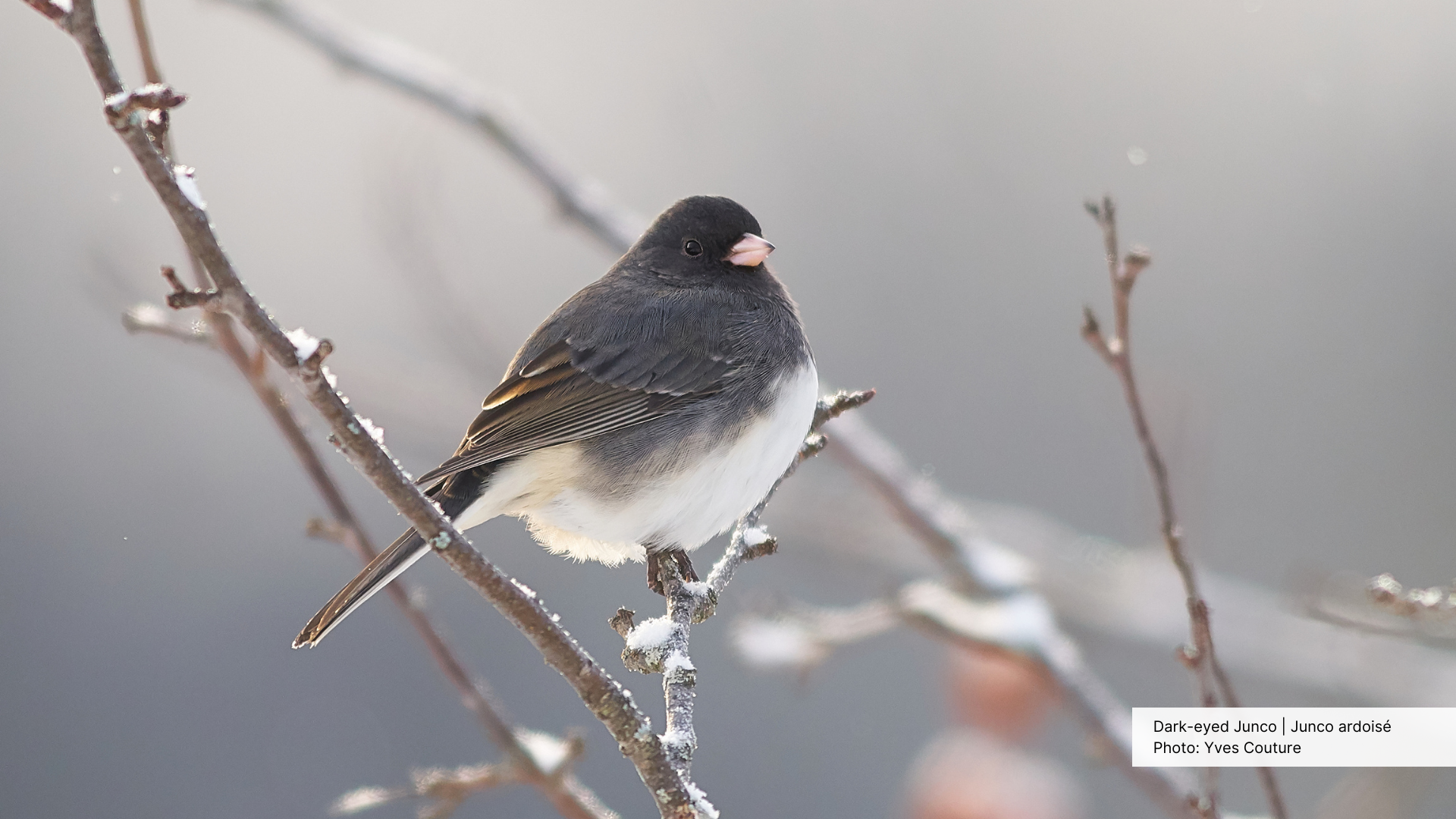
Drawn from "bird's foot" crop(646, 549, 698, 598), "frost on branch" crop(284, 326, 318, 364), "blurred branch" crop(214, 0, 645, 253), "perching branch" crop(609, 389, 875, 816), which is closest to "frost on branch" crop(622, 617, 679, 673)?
"perching branch" crop(609, 389, 875, 816)

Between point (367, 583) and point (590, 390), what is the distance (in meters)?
0.72

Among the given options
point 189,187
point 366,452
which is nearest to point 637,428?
point 366,452

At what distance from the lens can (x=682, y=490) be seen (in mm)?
2129

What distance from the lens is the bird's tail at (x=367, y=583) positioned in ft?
5.00

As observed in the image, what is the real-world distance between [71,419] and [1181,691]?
8.67 meters

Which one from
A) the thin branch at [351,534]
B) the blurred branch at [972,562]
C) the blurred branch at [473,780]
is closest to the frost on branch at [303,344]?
the thin branch at [351,534]

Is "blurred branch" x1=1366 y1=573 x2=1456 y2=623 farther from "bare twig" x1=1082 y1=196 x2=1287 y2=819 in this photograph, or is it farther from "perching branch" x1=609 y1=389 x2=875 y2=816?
"perching branch" x1=609 y1=389 x2=875 y2=816

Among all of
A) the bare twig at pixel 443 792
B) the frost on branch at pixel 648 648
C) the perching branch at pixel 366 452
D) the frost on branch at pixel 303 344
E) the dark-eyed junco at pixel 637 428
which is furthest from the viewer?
the dark-eyed junco at pixel 637 428

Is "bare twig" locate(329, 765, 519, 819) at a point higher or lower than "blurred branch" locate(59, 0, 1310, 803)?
lower

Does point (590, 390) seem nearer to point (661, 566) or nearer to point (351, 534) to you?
point (661, 566)

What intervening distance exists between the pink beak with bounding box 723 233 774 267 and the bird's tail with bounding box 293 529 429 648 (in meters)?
1.16

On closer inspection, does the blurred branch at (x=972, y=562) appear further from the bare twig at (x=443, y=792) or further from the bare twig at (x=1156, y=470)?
the bare twig at (x=443, y=792)

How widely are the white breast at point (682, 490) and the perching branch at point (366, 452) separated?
851 millimetres

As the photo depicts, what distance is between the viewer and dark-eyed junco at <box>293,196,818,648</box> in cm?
211
